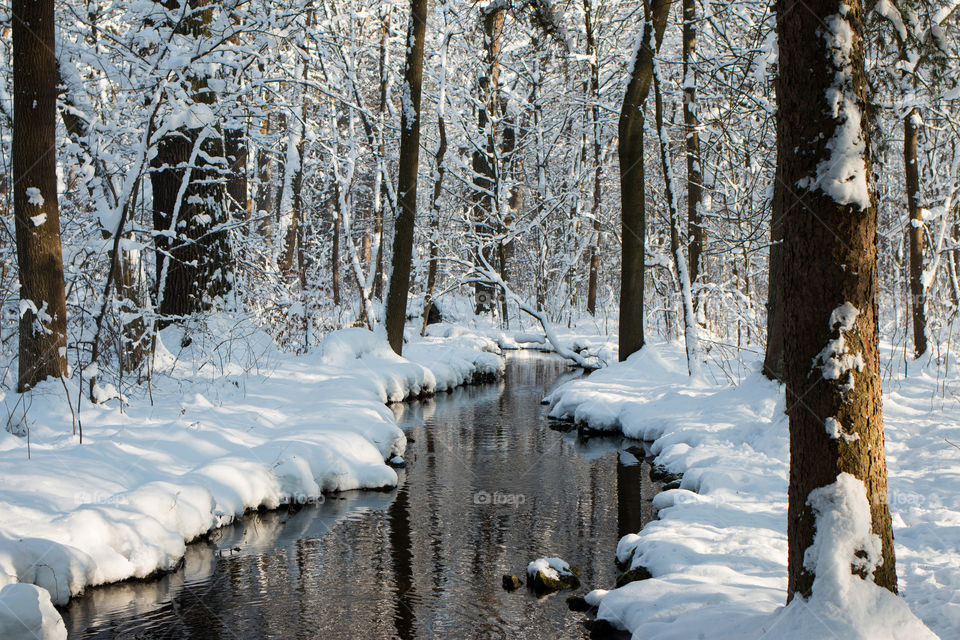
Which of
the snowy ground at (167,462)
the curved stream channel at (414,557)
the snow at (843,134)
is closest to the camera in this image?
the snow at (843,134)

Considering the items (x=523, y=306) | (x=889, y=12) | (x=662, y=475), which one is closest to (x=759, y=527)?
(x=662, y=475)

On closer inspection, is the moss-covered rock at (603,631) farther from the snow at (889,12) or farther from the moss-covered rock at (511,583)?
the snow at (889,12)

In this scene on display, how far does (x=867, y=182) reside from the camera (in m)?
3.25

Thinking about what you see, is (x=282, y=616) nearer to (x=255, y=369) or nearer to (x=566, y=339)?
A: (x=255, y=369)

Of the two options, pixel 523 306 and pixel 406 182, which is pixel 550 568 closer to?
pixel 406 182

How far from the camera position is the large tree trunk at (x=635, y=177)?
41.2 ft

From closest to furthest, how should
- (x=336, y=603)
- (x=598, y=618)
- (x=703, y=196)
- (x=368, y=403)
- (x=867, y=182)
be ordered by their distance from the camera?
(x=867, y=182), (x=598, y=618), (x=336, y=603), (x=368, y=403), (x=703, y=196)

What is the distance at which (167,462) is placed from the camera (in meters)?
6.69

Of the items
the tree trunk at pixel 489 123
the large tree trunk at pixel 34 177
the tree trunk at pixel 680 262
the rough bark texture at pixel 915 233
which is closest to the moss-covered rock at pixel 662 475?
the tree trunk at pixel 680 262

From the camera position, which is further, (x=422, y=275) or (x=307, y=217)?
(x=422, y=275)

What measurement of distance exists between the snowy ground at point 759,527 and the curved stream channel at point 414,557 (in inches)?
22.1

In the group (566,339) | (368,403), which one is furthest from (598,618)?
(566,339)

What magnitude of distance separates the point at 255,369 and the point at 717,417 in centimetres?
678

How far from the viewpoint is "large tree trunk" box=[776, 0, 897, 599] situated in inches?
127
